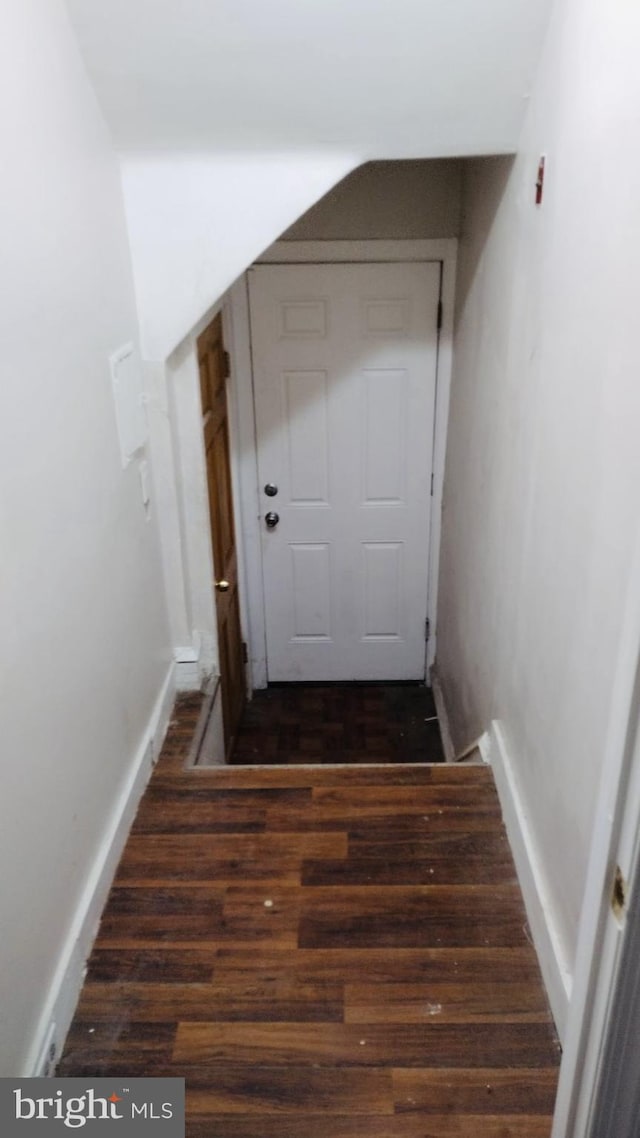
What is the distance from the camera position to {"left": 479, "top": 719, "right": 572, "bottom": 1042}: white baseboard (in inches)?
66.3

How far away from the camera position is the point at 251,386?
140 inches

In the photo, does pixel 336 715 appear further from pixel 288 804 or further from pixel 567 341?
pixel 567 341

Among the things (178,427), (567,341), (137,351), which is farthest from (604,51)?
(178,427)

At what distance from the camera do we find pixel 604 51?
4.73 ft

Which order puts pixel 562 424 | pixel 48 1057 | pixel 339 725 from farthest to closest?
pixel 339 725 < pixel 562 424 < pixel 48 1057

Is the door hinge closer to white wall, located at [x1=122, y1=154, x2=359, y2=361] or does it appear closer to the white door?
white wall, located at [x1=122, y1=154, x2=359, y2=361]

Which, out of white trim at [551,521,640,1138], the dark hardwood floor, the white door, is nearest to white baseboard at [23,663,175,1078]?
white trim at [551,521,640,1138]

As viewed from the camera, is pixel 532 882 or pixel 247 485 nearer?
pixel 532 882

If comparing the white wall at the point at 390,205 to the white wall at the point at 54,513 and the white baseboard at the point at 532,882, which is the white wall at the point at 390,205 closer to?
the white wall at the point at 54,513

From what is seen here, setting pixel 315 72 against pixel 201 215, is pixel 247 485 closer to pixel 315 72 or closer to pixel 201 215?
pixel 201 215

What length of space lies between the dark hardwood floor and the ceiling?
98.4 inches

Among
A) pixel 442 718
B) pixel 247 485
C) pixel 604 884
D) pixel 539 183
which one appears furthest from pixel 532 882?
pixel 247 485

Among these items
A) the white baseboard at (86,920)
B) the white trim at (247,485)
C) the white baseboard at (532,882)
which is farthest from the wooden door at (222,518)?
the white baseboard at (532,882)

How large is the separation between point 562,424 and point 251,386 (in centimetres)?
209
